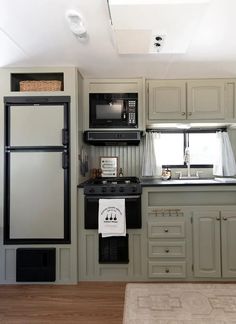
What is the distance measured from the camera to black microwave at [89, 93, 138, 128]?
316cm

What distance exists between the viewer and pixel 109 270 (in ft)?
9.31

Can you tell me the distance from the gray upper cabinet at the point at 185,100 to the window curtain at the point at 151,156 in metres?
0.34

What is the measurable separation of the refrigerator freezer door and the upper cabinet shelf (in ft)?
0.69

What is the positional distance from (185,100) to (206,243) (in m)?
1.63

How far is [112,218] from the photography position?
8.95ft

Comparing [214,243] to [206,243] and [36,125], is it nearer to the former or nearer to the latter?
[206,243]

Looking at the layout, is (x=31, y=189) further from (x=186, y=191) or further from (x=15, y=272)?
(x=186, y=191)

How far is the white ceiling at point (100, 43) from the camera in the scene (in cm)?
187

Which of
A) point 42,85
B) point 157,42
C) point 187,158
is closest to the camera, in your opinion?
point 157,42

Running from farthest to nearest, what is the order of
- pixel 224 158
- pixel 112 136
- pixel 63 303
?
1. pixel 224 158
2. pixel 112 136
3. pixel 63 303

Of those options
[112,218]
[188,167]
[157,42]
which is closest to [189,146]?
[188,167]

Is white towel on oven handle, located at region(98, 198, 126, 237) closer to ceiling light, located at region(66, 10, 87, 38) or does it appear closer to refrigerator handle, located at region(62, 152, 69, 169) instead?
refrigerator handle, located at region(62, 152, 69, 169)

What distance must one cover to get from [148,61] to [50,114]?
113 cm

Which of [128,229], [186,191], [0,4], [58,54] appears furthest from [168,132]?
[0,4]
